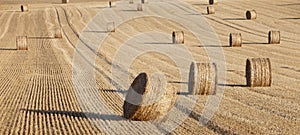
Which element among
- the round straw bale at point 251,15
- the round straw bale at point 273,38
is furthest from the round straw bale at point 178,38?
the round straw bale at point 251,15

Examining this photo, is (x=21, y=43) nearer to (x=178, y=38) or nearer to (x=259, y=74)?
(x=178, y=38)

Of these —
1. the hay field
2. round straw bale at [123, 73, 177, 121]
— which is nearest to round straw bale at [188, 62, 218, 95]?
the hay field

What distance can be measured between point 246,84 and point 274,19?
25.4m

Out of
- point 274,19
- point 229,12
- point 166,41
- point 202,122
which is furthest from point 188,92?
point 229,12

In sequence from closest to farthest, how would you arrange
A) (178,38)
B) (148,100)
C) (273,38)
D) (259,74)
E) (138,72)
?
(148,100) → (259,74) → (138,72) → (273,38) → (178,38)

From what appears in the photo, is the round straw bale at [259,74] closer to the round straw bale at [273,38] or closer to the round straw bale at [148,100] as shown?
the round straw bale at [148,100]

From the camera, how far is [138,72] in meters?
21.7

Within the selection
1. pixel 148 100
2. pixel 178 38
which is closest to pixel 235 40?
pixel 178 38

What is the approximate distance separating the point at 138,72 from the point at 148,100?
8789mm

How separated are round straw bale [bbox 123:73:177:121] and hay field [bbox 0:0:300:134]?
27cm

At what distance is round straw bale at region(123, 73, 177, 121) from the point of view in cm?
1293

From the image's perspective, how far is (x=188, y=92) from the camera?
16.9 m

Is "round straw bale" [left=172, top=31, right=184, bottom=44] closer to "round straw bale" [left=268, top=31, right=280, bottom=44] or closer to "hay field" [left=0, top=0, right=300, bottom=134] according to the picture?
"hay field" [left=0, top=0, right=300, bottom=134]

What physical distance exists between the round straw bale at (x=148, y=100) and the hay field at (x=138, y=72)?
0.27 meters
